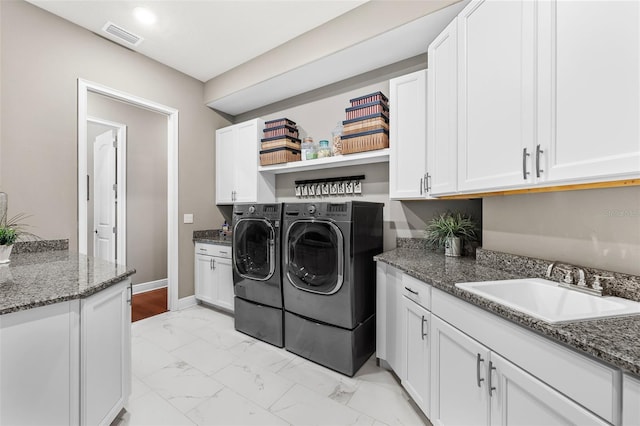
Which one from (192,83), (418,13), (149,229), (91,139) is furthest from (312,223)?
(91,139)

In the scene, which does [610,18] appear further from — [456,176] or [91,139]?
[91,139]

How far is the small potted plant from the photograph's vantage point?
202 centimetres

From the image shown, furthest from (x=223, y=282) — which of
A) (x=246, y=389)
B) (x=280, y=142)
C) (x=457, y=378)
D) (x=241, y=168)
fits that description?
(x=457, y=378)

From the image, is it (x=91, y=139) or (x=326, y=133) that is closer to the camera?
(x=326, y=133)

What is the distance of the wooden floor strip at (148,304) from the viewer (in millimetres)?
3192

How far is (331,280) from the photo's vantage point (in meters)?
2.12

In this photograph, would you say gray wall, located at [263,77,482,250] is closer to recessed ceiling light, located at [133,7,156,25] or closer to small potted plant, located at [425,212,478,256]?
small potted plant, located at [425,212,478,256]

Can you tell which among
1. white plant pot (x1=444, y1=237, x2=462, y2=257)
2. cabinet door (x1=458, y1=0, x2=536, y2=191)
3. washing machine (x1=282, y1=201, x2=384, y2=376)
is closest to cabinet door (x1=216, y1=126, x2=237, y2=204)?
washing machine (x1=282, y1=201, x2=384, y2=376)

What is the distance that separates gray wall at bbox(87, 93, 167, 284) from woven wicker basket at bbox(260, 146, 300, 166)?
218cm

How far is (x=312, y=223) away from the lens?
88.1 inches

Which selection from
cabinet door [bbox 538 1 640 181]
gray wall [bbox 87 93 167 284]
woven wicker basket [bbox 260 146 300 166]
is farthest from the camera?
gray wall [bbox 87 93 167 284]

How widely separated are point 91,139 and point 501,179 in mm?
4986

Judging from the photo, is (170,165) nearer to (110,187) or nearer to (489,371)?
(110,187)

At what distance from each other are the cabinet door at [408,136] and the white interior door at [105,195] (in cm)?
387
